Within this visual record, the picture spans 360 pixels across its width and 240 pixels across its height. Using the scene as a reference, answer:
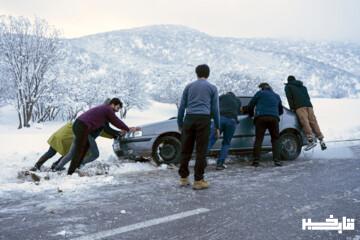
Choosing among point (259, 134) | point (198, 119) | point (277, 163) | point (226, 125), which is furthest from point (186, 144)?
point (277, 163)

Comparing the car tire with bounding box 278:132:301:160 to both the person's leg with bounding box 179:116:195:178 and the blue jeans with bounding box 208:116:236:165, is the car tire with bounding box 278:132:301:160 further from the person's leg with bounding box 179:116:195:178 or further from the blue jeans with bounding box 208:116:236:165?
the person's leg with bounding box 179:116:195:178

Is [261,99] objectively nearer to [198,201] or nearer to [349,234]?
[198,201]

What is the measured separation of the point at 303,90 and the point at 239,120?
182 centimetres

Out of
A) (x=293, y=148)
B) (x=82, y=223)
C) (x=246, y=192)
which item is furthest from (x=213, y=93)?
(x=293, y=148)

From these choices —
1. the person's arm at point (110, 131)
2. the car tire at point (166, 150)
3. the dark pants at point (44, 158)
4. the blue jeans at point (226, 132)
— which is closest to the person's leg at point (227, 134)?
the blue jeans at point (226, 132)

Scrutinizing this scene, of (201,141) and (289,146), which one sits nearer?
(201,141)

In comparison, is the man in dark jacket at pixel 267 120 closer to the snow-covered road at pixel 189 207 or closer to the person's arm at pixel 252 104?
the person's arm at pixel 252 104

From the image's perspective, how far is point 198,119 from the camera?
5828 millimetres

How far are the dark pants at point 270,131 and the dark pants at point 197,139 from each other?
2383 mm

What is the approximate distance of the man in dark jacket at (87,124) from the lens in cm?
708

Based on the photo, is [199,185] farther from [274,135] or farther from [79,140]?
[274,135]

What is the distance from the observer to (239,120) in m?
8.53

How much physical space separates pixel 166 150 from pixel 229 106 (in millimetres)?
1484

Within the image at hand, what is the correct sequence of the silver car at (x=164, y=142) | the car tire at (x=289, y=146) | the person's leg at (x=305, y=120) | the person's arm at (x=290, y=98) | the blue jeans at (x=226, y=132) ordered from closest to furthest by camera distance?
1. the blue jeans at (x=226, y=132)
2. the silver car at (x=164, y=142)
3. the car tire at (x=289, y=146)
4. the person's leg at (x=305, y=120)
5. the person's arm at (x=290, y=98)
